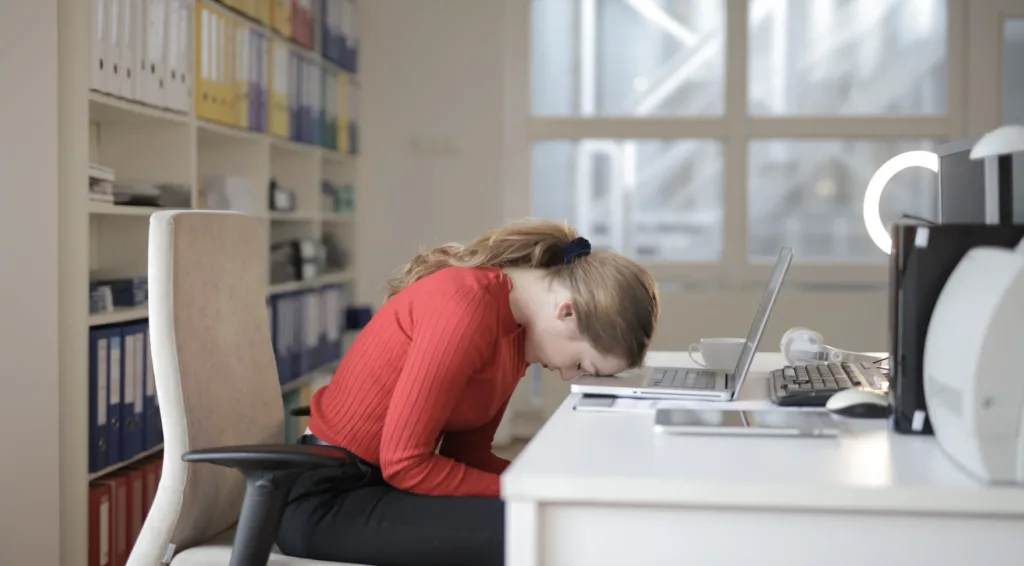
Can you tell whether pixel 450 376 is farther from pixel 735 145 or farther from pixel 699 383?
pixel 735 145

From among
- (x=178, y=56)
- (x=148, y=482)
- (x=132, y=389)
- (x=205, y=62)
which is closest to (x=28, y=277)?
(x=132, y=389)

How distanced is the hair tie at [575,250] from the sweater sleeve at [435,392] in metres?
0.22

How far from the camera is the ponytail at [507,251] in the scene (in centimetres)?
171

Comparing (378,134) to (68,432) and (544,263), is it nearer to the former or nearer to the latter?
(68,432)

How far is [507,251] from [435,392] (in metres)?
0.35

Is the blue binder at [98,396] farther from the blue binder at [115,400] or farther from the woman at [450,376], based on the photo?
the woman at [450,376]

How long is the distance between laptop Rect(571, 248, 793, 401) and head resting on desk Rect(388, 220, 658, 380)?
0.10ft

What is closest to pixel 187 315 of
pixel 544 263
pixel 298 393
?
pixel 544 263

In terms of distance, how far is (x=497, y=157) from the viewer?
5.00m

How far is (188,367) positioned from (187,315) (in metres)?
0.07

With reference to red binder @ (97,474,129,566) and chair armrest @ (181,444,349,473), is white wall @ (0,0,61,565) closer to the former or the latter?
red binder @ (97,474,129,566)

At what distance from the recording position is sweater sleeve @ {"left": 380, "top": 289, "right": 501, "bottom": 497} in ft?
4.68

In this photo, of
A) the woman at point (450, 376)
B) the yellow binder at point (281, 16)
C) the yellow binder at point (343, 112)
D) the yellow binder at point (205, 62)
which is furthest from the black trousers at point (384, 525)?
the yellow binder at point (343, 112)

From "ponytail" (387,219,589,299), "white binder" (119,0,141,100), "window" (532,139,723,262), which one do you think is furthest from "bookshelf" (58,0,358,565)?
"ponytail" (387,219,589,299)
